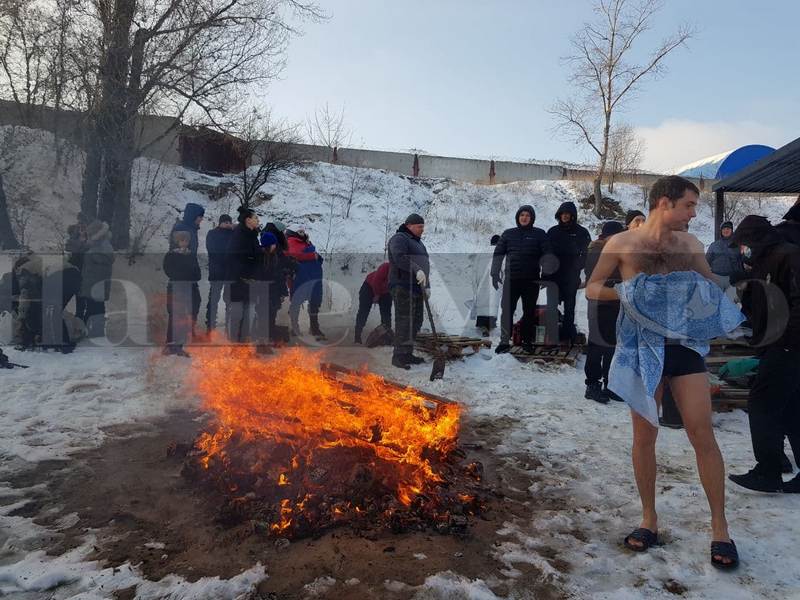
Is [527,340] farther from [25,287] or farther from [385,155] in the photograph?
[385,155]

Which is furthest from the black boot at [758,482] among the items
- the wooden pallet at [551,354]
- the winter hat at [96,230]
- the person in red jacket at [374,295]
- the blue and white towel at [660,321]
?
the winter hat at [96,230]

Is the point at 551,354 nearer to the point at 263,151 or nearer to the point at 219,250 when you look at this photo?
the point at 219,250

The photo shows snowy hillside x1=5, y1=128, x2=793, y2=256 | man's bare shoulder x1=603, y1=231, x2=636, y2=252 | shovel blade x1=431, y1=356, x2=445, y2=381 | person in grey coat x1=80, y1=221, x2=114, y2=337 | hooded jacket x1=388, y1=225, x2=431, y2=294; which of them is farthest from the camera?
snowy hillside x1=5, y1=128, x2=793, y2=256

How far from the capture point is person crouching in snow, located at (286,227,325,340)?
31.9 ft

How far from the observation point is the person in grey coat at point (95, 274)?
8617 millimetres

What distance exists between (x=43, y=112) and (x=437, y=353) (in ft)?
54.5

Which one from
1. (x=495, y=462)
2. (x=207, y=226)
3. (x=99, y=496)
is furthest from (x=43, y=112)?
(x=495, y=462)

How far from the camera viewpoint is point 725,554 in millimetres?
2896

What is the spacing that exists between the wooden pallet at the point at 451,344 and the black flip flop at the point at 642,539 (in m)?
5.13

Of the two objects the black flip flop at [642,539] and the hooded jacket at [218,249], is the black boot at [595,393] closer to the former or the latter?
the black flip flop at [642,539]

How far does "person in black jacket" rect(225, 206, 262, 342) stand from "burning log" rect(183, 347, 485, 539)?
10.5 ft

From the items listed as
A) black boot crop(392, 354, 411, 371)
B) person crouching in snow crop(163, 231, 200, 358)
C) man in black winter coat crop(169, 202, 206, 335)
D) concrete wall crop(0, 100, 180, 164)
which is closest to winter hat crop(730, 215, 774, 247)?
black boot crop(392, 354, 411, 371)

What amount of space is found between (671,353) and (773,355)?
1453mm

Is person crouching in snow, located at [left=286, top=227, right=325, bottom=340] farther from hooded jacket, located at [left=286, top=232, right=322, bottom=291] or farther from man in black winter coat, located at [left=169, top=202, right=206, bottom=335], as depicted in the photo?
man in black winter coat, located at [left=169, top=202, right=206, bottom=335]
